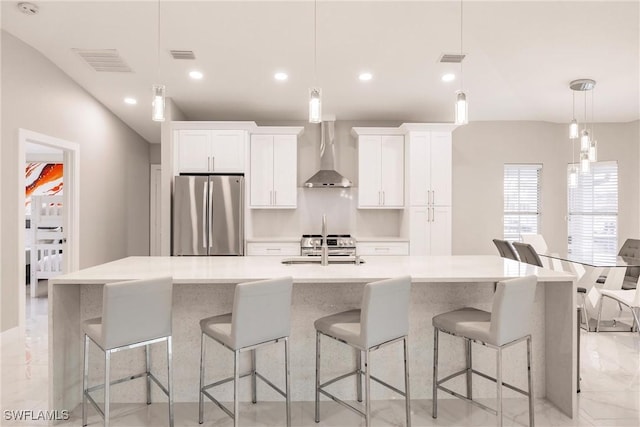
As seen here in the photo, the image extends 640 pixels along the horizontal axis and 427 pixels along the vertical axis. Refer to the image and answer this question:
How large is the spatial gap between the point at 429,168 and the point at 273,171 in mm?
2068

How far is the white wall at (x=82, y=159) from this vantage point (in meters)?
3.83

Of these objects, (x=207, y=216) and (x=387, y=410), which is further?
(x=207, y=216)

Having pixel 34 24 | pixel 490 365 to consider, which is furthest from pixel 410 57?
pixel 34 24

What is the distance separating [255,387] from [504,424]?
155cm

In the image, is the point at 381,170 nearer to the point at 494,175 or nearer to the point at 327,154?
the point at 327,154

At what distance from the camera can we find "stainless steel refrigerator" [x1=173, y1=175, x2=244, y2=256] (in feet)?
15.5

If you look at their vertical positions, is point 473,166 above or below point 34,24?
below

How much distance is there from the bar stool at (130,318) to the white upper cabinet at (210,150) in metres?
3.03

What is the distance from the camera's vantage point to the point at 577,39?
3480 mm

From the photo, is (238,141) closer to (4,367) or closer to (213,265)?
(213,265)

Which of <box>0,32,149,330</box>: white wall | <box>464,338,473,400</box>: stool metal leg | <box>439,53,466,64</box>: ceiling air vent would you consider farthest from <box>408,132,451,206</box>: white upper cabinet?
<box>0,32,149,330</box>: white wall

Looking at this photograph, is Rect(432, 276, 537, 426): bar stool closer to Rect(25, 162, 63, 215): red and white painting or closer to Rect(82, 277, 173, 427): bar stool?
Rect(82, 277, 173, 427): bar stool

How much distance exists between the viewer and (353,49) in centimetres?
381

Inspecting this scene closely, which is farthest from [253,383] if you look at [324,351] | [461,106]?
[461,106]
